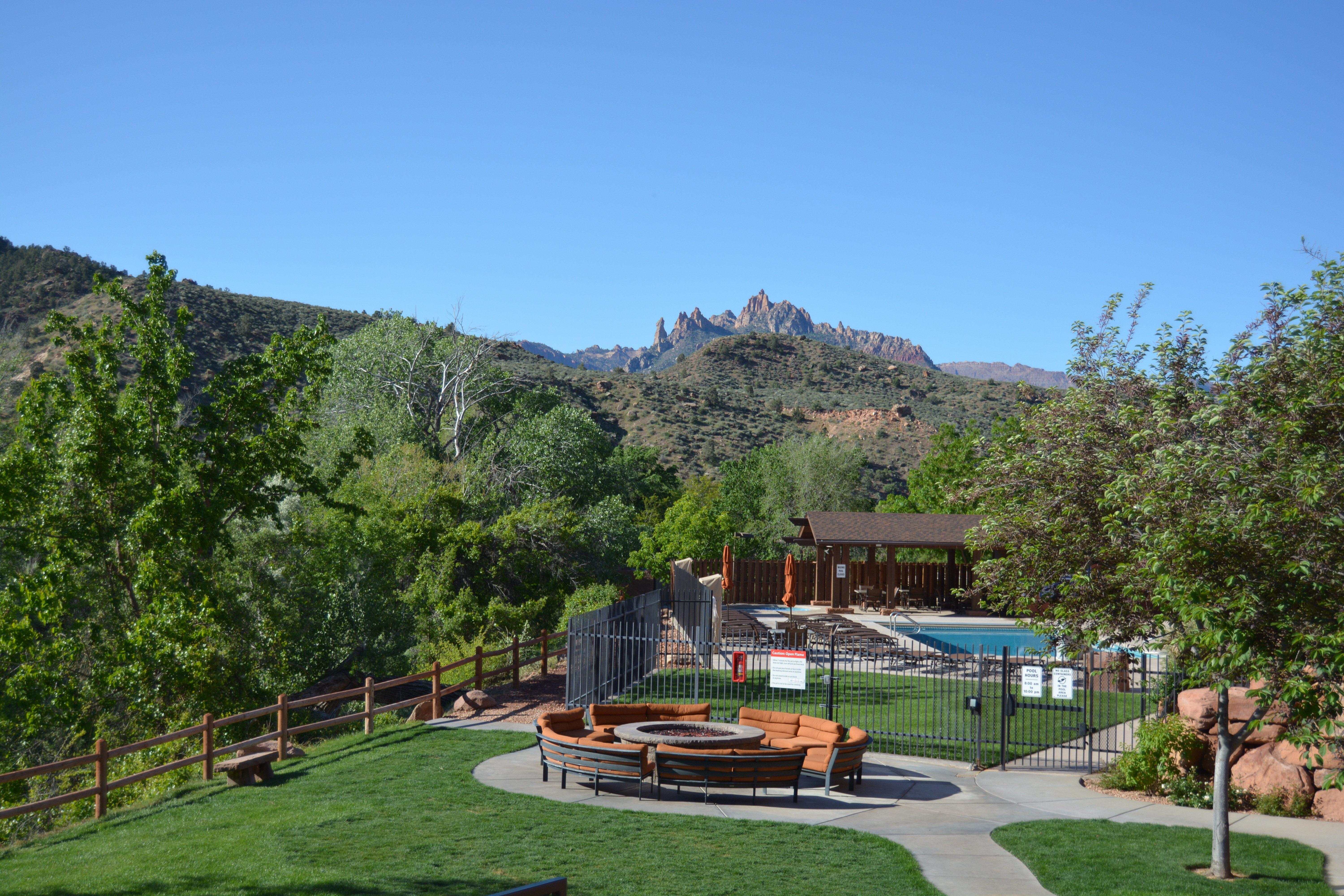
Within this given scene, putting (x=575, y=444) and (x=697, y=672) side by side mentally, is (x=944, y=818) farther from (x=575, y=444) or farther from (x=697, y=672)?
(x=575, y=444)

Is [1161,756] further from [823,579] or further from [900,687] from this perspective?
[823,579]

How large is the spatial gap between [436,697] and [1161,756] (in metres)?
11.1

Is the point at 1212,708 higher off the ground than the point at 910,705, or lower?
higher

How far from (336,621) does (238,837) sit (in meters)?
14.1

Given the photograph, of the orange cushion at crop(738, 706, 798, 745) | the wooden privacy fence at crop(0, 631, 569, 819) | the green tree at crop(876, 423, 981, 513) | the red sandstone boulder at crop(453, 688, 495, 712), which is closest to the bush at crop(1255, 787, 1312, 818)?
the orange cushion at crop(738, 706, 798, 745)

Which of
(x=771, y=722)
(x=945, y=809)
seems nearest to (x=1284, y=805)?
(x=945, y=809)

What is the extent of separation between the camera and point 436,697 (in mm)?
16984

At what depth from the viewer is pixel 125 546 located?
65.0 feet

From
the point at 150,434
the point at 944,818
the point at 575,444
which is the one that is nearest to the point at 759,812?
the point at 944,818

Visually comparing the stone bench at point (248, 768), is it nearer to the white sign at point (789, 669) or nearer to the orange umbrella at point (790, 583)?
the white sign at point (789, 669)

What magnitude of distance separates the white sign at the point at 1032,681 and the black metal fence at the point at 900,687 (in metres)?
0.02

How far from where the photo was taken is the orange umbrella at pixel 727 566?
102 feet

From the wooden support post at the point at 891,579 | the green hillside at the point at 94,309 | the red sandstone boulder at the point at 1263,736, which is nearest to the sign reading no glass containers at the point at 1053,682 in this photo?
the red sandstone boulder at the point at 1263,736

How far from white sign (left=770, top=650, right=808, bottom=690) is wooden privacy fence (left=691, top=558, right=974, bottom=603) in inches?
857
